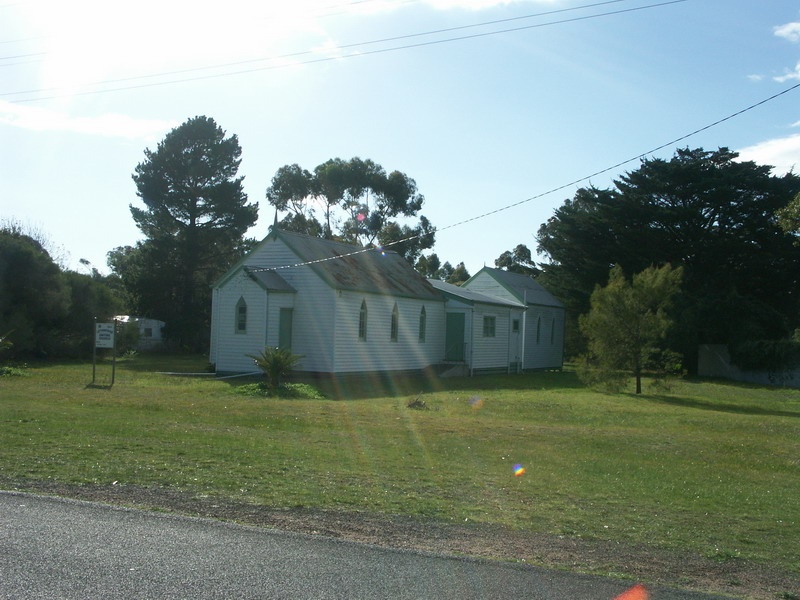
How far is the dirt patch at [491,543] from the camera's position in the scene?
621 centimetres

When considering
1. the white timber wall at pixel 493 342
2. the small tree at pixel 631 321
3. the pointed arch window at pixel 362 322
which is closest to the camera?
the small tree at pixel 631 321

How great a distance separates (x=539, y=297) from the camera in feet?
153

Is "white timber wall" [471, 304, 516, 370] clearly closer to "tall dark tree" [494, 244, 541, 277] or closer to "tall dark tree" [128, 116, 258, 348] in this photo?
"tall dark tree" [128, 116, 258, 348]

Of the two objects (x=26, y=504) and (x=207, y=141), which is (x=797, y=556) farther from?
(x=207, y=141)

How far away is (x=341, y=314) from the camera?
29625 mm

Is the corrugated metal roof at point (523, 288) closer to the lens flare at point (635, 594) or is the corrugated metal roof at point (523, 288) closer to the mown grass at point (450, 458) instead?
the mown grass at point (450, 458)

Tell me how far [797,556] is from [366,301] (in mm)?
24636

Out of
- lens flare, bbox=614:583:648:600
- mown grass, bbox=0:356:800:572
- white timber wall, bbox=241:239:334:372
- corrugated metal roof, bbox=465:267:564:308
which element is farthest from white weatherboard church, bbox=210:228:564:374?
lens flare, bbox=614:583:648:600

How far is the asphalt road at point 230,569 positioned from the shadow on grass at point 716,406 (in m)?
20.3

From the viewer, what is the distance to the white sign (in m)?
24.4

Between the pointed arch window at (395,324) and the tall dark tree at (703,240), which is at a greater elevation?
the tall dark tree at (703,240)

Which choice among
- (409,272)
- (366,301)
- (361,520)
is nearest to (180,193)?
(409,272)

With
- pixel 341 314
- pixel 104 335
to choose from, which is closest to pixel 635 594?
pixel 104 335

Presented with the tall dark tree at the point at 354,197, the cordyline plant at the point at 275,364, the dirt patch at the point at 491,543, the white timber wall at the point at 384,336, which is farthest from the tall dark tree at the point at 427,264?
the dirt patch at the point at 491,543
